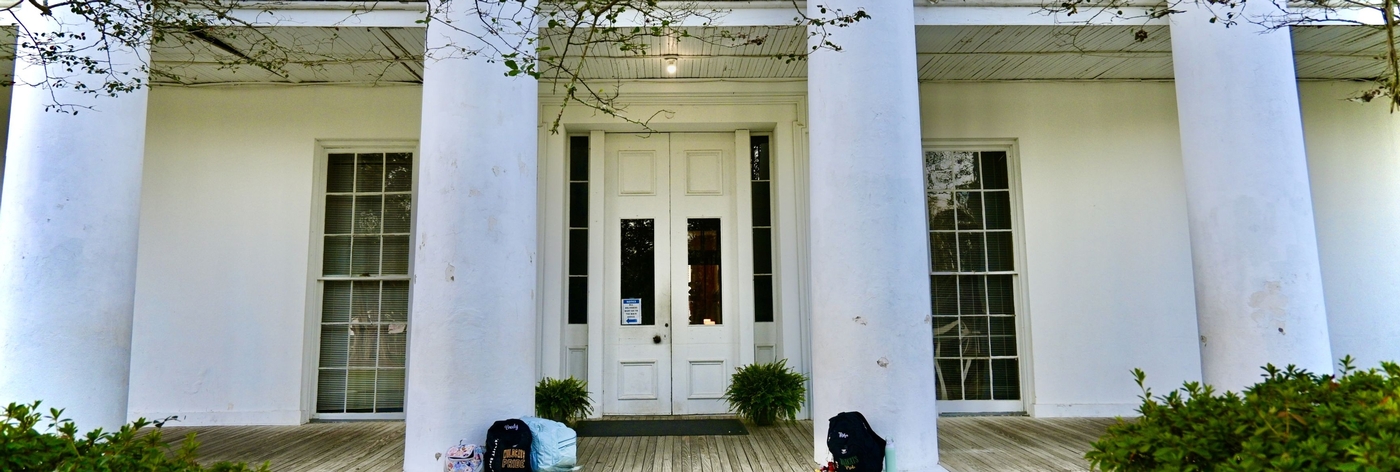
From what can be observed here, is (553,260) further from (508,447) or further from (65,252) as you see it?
(65,252)

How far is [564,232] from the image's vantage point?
7496mm

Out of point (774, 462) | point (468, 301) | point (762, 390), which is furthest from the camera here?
point (762, 390)

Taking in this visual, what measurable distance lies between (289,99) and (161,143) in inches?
48.2

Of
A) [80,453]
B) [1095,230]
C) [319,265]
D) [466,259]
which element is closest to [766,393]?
[466,259]

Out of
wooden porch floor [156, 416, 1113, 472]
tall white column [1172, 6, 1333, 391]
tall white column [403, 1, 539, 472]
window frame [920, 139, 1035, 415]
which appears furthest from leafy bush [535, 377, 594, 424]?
tall white column [1172, 6, 1333, 391]

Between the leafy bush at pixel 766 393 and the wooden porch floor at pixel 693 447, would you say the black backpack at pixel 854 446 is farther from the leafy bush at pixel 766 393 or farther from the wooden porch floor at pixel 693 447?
the leafy bush at pixel 766 393

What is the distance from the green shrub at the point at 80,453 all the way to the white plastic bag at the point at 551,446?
2.77 m

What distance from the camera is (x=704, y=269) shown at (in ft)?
25.1

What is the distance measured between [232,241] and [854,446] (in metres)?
6.06

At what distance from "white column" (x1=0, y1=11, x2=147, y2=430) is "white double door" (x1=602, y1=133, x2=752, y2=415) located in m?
3.83

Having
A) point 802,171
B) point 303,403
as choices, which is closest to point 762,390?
point 802,171

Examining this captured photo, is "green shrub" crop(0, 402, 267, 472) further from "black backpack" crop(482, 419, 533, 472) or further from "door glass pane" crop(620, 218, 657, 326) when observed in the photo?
"door glass pane" crop(620, 218, 657, 326)

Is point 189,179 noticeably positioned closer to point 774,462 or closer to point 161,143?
point 161,143

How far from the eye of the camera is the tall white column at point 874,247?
466 cm
